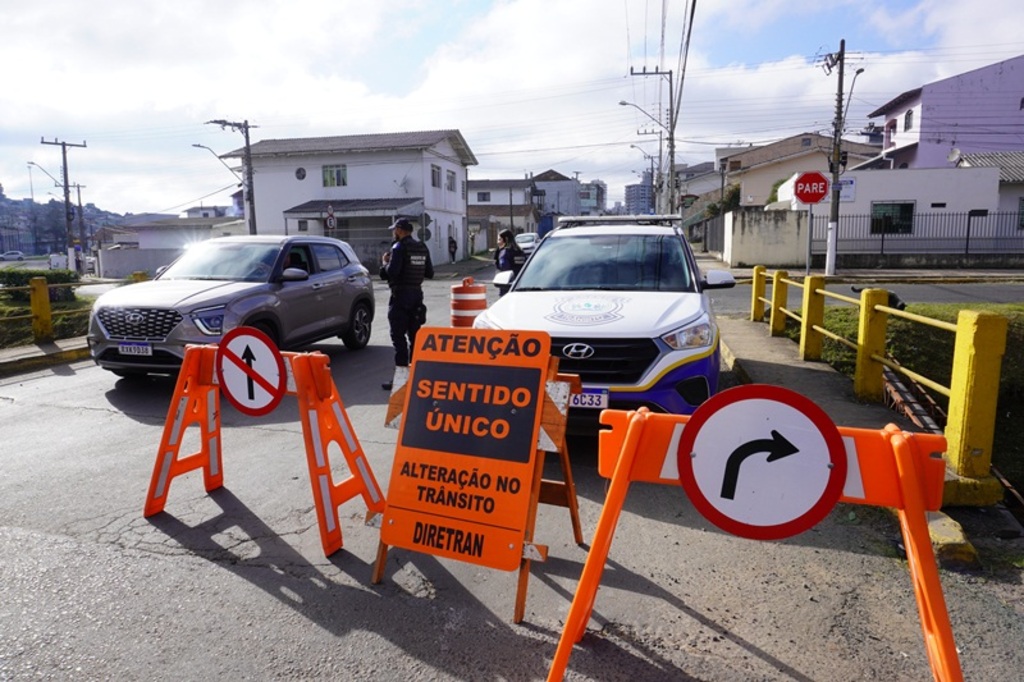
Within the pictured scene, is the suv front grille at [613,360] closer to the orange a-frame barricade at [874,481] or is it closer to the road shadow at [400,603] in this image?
the road shadow at [400,603]

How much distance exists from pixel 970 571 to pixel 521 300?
3.71m

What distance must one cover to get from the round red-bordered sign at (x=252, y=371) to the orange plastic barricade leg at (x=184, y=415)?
244 millimetres

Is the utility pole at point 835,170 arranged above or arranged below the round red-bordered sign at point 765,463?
above

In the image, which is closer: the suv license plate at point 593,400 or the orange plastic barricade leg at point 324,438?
the orange plastic barricade leg at point 324,438

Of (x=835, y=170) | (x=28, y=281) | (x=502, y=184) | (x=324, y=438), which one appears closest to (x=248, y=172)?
(x=28, y=281)

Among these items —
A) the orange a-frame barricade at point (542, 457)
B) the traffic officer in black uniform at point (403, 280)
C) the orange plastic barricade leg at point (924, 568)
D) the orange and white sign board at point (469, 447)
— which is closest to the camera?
the orange plastic barricade leg at point (924, 568)

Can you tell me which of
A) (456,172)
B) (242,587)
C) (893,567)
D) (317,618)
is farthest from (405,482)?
(456,172)

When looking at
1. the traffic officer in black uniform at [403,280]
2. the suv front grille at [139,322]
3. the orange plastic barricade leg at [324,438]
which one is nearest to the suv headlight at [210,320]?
the suv front grille at [139,322]

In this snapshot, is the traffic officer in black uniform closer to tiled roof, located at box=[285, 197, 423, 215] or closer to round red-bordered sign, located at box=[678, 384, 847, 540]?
round red-bordered sign, located at box=[678, 384, 847, 540]

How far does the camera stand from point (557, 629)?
3166 mm

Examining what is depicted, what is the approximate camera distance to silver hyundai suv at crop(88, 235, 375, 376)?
303 inches

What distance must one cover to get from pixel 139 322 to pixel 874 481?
7.57 m

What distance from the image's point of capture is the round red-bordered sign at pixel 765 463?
8.04 ft

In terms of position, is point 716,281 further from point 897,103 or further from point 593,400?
point 897,103
